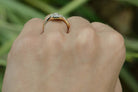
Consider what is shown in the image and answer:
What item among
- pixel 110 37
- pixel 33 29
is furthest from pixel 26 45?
pixel 110 37

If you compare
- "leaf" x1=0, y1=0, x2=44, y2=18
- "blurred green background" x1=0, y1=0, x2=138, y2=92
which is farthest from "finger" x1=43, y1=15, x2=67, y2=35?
"leaf" x1=0, y1=0, x2=44, y2=18

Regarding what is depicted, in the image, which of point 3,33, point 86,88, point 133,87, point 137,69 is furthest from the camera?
point 137,69

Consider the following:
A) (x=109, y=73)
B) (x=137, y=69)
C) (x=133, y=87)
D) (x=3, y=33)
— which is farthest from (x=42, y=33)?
(x=137, y=69)

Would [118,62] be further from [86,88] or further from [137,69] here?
[137,69]

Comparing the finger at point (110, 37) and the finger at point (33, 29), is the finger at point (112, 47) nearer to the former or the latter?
the finger at point (110, 37)

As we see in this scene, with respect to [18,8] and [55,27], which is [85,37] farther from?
[18,8]

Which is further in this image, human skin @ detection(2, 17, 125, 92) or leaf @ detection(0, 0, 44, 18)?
leaf @ detection(0, 0, 44, 18)

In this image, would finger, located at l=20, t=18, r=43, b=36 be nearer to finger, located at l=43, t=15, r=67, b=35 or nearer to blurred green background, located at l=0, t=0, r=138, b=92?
finger, located at l=43, t=15, r=67, b=35
